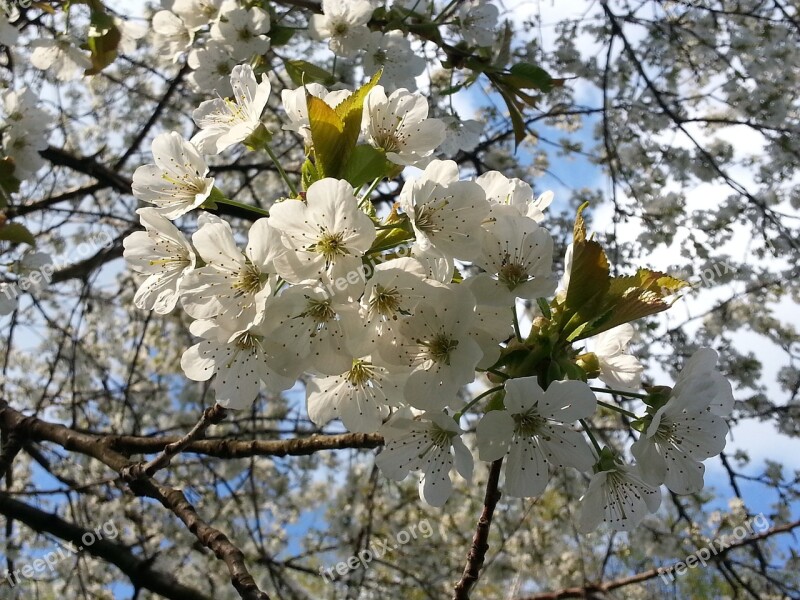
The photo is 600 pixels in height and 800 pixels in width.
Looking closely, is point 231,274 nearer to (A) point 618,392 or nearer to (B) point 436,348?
(B) point 436,348

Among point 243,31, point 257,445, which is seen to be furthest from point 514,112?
point 257,445

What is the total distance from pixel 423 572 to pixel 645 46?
4902 millimetres

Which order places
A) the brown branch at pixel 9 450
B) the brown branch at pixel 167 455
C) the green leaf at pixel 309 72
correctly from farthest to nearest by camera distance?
1. the green leaf at pixel 309 72
2. the brown branch at pixel 9 450
3. the brown branch at pixel 167 455

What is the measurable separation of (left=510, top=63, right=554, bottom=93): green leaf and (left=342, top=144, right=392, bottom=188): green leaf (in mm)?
1395

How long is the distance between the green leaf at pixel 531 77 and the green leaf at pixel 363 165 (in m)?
1.40

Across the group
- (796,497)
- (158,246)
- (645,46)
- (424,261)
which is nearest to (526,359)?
(424,261)

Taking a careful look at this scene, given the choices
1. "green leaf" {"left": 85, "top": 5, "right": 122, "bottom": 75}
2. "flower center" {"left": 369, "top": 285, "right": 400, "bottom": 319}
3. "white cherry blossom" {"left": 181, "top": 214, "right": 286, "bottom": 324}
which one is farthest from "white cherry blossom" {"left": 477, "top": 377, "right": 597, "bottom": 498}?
"green leaf" {"left": 85, "top": 5, "right": 122, "bottom": 75}

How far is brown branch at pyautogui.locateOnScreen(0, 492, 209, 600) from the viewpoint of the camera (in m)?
2.00

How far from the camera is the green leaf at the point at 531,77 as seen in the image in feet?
7.55

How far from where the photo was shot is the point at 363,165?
112 cm

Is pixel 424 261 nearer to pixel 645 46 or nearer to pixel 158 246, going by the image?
pixel 158 246

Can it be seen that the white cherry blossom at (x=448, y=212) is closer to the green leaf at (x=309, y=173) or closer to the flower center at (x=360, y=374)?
the green leaf at (x=309, y=173)

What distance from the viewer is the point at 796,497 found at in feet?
14.2

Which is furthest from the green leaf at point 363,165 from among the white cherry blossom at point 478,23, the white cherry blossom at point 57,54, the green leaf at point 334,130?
the white cherry blossom at point 57,54
